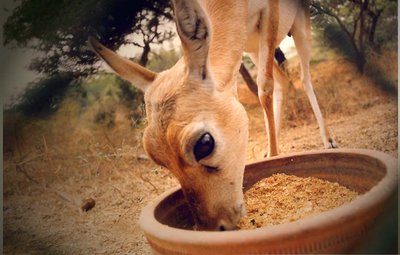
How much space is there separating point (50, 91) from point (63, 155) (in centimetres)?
31

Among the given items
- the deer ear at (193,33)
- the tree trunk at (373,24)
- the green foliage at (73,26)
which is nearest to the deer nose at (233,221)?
the deer ear at (193,33)

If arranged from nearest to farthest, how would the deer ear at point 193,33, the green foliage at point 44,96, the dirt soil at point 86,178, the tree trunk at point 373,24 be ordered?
1. the deer ear at point 193,33
2. the tree trunk at point 373,24
3. the dirt soil at point 86,178
4. the green foliage at point 44,96

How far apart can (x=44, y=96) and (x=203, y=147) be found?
1.19 m

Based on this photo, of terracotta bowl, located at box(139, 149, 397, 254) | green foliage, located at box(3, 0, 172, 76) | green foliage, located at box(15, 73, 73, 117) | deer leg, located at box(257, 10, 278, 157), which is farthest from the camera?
green foliage, located at box(15, 73, 73, 117)

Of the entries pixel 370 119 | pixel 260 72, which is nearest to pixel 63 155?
pixel 260 72

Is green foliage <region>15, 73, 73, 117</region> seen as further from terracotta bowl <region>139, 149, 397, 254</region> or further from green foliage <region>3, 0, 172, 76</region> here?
terracotta bowl <region>139, 149, 397, 254</region>

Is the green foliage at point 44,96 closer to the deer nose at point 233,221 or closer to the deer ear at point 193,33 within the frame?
the deer ear at point 193,33

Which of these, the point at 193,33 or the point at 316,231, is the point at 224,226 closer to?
the point at 316,231

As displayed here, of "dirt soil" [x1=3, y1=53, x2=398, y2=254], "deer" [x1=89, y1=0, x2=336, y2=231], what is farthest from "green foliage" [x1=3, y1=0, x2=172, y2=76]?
"deer" [x1=89, y1=0, x2=336, y2=231]

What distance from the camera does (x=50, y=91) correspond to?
7.17 feet

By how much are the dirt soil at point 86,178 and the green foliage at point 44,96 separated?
0.21ft

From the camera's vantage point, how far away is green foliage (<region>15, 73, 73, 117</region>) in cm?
217

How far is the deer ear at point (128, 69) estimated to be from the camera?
5.21 ft

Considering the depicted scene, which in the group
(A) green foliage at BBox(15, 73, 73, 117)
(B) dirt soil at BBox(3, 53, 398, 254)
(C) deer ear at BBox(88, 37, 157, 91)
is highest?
(C) deer ear at BBox(88, 37, 157, 91)
